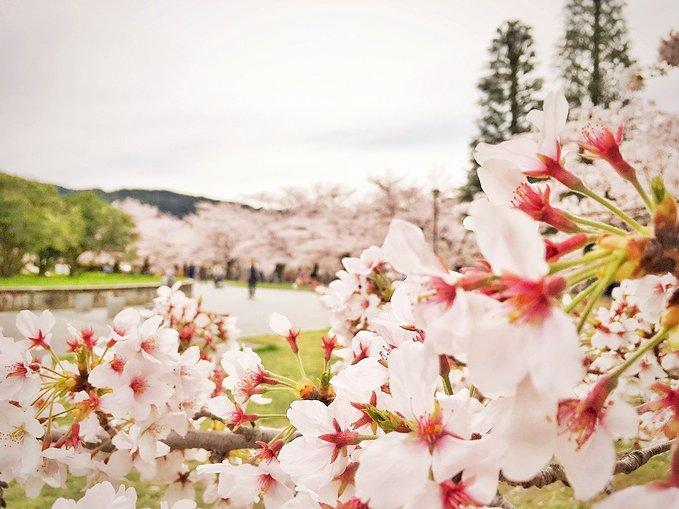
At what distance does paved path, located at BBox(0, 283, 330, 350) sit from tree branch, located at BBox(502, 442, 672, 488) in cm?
892

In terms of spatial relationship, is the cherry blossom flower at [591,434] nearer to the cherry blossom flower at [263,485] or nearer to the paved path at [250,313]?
the cherry blossom flower at [263,485]

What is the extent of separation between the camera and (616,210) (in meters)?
0.61

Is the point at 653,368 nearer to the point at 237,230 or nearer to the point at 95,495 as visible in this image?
the point at 95,495

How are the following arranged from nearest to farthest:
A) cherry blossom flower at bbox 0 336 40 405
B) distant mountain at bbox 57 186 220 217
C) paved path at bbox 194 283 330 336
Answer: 1. cherry blossom flower at bbox 0 336 40 405
2. paved path at bbox 194 283 330 336
3. distant mountain at bbox 57 186 220 217

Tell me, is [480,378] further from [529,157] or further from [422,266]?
[529,157]

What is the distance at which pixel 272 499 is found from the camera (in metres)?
0.97

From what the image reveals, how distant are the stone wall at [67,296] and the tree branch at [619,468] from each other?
40.9 feet

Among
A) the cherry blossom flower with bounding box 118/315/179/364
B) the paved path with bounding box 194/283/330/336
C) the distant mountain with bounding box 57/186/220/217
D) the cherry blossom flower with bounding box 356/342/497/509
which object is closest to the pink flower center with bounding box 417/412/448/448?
the cherry blossom flower with bounding box 356/342/497/509

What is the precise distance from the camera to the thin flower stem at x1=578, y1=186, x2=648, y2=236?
49 cm

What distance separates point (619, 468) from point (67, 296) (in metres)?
15.3

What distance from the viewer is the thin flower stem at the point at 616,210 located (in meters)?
0.49

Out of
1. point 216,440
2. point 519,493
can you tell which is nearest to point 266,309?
point 519,493

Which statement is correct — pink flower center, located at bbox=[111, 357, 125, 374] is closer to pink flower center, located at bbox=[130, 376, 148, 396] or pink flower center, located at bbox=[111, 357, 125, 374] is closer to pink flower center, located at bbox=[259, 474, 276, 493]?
pink flower center, located at bbox=[130, 376, 148, 396]

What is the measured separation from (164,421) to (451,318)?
1.19 m
